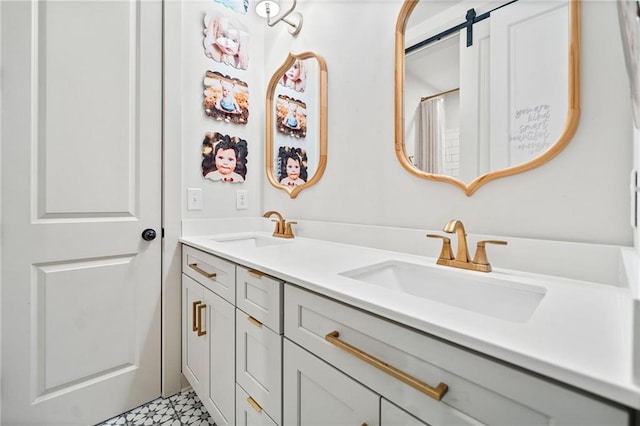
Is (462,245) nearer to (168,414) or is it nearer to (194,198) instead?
(194,198)

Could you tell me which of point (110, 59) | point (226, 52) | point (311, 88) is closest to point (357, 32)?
point (311, 88)

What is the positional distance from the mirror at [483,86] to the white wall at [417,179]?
0.13 ft

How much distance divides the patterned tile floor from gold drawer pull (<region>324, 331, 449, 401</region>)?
3.62 feet

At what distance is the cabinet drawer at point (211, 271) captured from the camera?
1.11m

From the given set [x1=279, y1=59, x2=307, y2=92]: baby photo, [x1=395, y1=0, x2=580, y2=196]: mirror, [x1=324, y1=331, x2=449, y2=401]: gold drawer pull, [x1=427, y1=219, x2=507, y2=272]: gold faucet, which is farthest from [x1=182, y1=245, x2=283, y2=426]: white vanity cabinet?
[x1=279, y1=59, x2=307, y2=92]: baby photo

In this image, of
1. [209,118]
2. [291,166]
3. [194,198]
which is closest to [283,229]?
[291,166]

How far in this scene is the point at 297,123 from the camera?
169 cm

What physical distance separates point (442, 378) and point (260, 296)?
0.60 metres

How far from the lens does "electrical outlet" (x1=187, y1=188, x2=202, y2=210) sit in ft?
5.36

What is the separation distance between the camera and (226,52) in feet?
5.75

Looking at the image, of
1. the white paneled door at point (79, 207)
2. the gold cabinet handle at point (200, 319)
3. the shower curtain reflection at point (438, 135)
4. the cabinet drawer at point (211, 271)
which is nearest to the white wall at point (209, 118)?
the white paneled door at point (79, 207)

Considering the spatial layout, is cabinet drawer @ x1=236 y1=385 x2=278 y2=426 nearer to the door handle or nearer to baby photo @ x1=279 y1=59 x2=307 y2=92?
the door handle

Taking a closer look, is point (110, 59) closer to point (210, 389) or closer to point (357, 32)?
point (357, 32)

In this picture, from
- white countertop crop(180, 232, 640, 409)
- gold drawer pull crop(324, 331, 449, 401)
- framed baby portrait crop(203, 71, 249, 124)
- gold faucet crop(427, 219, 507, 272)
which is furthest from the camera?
framed baby portrait crop(203, 71, 249, 124)
